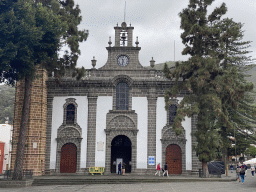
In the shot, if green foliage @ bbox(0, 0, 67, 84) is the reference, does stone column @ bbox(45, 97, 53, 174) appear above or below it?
below

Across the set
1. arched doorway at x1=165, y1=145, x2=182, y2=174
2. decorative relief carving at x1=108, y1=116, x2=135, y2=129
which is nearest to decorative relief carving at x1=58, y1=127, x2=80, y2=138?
decorative relief carving at x1=108, y1=116, x2=135, y2=129

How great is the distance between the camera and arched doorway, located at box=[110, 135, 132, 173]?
2500 centimetres

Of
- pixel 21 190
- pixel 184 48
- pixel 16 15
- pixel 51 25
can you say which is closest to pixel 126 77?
pixel 184 48

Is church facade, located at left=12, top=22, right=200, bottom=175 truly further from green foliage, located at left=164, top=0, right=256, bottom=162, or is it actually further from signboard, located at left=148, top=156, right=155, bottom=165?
green foliage, located at left=164, top=0, right=256, bottom=162

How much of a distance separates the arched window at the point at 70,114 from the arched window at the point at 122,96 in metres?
3.81

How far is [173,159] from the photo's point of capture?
77.2ft

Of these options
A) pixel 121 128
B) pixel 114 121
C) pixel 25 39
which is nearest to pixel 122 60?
pixel 114 121

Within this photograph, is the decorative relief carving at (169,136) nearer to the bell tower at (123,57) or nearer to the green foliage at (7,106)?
the bell tower at (123,57)

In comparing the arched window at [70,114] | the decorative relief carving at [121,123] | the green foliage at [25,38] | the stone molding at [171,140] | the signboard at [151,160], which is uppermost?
the green foliage at [25,38]

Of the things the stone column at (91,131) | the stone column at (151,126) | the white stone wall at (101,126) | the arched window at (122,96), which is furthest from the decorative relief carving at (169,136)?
the stone column at (91,131)

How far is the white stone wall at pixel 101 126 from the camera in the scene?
23.5 m

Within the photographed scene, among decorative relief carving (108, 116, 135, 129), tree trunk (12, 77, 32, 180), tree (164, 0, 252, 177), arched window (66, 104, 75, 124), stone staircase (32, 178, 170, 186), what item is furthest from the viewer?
arched window (66, 104, 75, 124)

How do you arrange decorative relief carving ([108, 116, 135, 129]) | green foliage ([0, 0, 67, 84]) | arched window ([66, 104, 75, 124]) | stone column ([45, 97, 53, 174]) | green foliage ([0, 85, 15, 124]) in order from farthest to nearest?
green foliage ([0, 85, 15, 124]) → arched window ([66, 104, 75, 124]) → decorative relief carving ([108, 116, 135, 129]) → stone column ([45, 97, 53, 174]) → green foliage ([0, 0, 67, 84])

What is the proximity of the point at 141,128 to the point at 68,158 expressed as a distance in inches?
256
